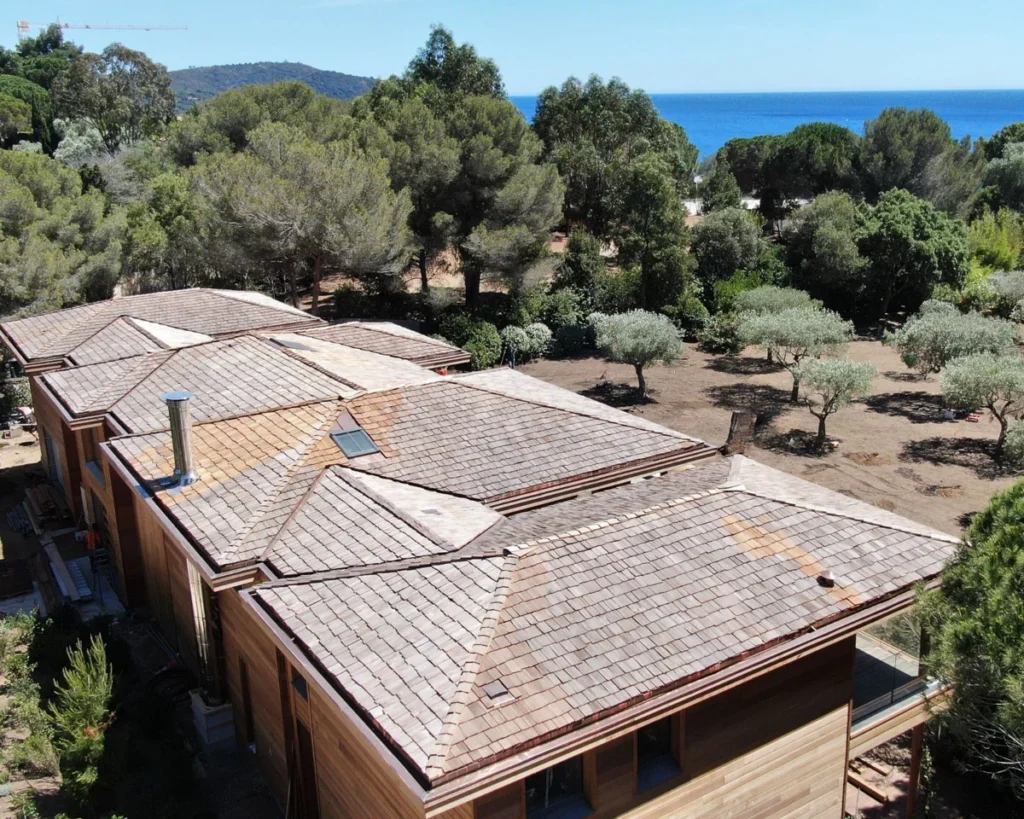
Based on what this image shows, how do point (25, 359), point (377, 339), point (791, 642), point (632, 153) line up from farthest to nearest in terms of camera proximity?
point (632, 153) < point (377, 339) < point (25, 359) < point (791, 642)

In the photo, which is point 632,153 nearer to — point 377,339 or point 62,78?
point 377,339

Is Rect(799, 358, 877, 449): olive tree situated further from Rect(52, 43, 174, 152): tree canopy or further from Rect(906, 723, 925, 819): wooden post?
Rect(52, 43, 174, 152): tree canopy

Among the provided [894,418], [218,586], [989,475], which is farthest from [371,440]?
[894,418]

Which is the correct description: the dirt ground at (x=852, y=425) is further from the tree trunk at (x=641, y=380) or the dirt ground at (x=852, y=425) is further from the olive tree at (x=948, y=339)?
the olive tree at (x=948, y=339)

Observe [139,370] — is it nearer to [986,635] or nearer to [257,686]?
[257,686]

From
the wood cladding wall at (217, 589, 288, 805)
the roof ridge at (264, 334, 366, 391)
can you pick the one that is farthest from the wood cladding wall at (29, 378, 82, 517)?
the wood cladding wall at (217, 589, 288, 805)
